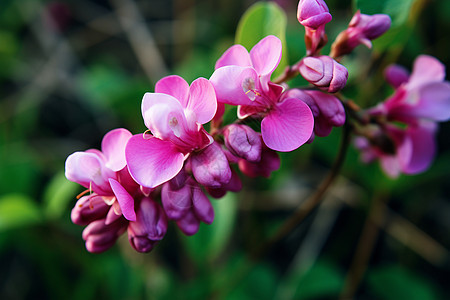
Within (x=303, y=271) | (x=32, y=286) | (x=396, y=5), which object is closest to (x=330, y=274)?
(x=303, y=271)

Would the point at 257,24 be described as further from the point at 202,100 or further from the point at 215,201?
the point at 215,201

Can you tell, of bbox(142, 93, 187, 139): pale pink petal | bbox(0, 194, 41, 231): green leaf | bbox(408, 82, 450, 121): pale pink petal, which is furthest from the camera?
bbox(0, 194, 41, 231): green leaf

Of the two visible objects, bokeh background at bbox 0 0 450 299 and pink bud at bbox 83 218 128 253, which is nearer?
pink bud at bbox 83 218 128 253

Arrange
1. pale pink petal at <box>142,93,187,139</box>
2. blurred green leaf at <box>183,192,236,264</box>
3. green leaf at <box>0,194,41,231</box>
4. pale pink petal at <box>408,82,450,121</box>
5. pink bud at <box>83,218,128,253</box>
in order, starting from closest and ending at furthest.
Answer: pale pink petal at <box>142,93,187,139</box> → pink bud at <box>83,218,128,253</box> → pale pink petal at <box>408,82,450,121</box> → green leaf at <box>0,194,41,231</box> → blurred green leaf at <box>183,192,236,264</box>

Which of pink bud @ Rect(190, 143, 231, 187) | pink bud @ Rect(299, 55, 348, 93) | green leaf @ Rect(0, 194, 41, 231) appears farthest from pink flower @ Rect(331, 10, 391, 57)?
green leaf @ Rect(0, 194, 41, 231)

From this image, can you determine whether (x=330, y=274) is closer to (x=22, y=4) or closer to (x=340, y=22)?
(x=340, y=22)

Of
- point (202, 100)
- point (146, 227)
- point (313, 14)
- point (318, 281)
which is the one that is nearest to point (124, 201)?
point (146, 227)

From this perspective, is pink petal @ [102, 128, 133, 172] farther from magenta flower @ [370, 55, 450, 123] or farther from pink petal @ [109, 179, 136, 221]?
magenta flower @ [370, 55, 450, 123]
